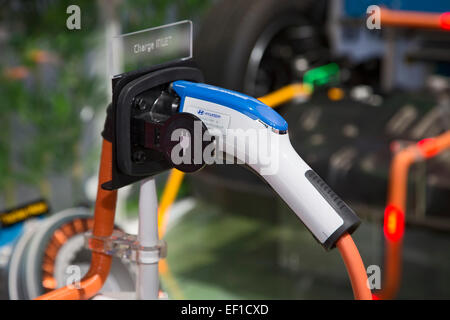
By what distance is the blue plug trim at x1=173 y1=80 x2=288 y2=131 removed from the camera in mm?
745

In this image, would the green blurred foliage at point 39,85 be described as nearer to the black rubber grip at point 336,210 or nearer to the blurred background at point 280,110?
the blurred background at point 280,110

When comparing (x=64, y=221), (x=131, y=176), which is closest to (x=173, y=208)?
(x=64, y=221)

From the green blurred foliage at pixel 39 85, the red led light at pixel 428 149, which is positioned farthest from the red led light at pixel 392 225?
the green blurred foliage at pixel 39 85

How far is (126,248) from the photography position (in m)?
0.93

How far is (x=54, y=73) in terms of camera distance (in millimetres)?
2729

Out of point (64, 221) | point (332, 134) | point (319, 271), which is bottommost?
point (319, 271)

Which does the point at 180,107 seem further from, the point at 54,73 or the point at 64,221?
the point at 54,73

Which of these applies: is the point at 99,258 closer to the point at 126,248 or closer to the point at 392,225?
the point at 126,248

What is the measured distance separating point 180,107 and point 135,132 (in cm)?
6

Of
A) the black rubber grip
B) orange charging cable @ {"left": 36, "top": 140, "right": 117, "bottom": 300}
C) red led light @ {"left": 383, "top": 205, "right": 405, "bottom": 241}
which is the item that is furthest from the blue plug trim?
red led light @ {"left": 383, "top": 205, "right": 405, "bottom": 241}

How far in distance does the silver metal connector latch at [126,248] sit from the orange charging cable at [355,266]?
10.3 inches

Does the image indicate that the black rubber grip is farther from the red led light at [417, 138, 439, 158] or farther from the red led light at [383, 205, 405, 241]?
the red led light at [417, 138, 439, 158]

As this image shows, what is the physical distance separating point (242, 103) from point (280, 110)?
3.00ft

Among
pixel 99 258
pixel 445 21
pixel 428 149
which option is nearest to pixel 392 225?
pixel 428 149
